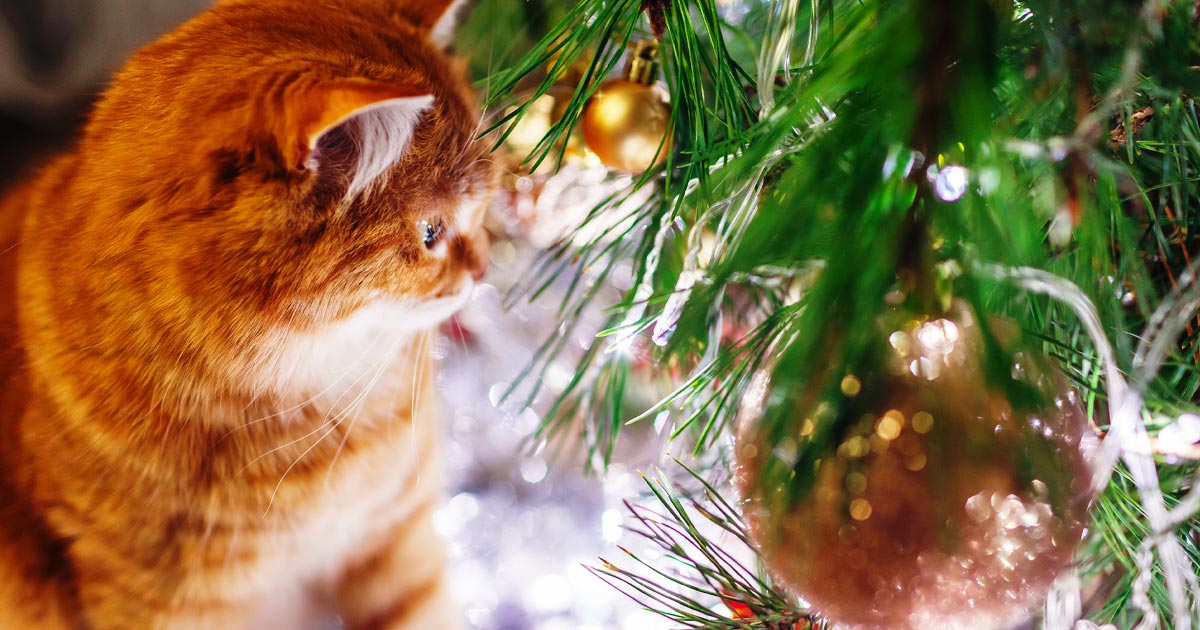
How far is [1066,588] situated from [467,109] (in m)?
0.43

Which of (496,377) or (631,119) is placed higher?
(631,119)

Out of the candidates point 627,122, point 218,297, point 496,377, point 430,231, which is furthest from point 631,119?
point 496,377

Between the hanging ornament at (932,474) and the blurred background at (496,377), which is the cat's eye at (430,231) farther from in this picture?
the hanging ornament at (932,474)

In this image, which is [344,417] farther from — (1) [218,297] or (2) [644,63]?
(2) [644,63]

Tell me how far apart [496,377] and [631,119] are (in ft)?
1.29

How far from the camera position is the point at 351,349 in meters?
0.45

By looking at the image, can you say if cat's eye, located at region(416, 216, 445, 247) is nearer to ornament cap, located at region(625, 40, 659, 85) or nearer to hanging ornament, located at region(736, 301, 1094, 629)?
ornament cap, located at region(625, 40, 659, 85)

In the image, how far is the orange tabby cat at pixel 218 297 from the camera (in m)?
0.35

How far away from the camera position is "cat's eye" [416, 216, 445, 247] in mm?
438

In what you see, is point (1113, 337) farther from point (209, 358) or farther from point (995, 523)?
point (209, 358)

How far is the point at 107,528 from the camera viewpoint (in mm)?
380

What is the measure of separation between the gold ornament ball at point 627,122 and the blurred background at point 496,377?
0.22ft

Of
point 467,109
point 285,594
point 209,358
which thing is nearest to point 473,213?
point 467,109

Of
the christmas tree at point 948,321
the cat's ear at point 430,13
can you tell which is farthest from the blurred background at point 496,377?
the christmas tree at point 948,321
